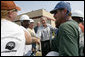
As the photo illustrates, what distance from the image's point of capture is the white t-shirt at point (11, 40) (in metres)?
2.24

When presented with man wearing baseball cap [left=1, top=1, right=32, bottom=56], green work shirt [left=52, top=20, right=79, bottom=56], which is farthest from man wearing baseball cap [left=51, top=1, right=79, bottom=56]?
man wearing baseball cap [left=1, top=1, right=32, bottom=56]

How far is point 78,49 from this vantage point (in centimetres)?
217

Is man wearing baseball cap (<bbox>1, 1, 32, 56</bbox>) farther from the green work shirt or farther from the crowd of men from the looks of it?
the green work shirt

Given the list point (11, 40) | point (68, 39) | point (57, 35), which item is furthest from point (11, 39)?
point (68, 39)

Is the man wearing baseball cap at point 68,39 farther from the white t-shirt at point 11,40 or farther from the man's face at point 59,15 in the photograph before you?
the white t-shirt at point 11,40

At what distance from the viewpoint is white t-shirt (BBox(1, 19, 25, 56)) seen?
2.24 metres

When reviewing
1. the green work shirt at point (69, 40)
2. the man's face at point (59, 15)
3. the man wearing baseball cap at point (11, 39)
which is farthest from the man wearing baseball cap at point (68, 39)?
the man wearing baseball cap at point (11, 39)

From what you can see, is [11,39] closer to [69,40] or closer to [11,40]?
[11,40]

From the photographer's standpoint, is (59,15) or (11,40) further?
(59,15)

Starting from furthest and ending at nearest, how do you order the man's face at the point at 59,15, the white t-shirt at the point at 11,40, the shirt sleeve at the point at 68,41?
the man's face at the point at 59,15, the white t-shirt at the point at 11,40, the shirt sleeve at the point at 68,41

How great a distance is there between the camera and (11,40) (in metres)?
2.25

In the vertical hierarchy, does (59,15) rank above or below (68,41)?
above

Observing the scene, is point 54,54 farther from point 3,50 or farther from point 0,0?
point 0,0

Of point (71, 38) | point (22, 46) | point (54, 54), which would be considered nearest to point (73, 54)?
point (71, 38)
